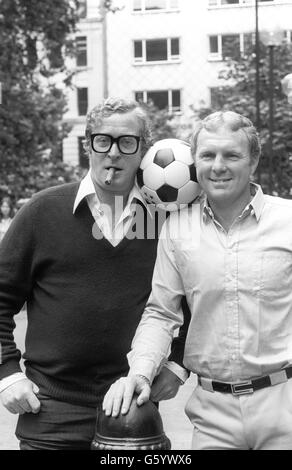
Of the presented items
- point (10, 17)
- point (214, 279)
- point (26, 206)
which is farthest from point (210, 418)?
point (10, 17)

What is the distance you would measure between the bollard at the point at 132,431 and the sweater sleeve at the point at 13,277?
691 millimetres

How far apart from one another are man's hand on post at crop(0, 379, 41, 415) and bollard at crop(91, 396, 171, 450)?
0.51 m

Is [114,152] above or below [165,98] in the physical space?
above

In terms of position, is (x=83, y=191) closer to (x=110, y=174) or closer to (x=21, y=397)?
(x=110, y=174)

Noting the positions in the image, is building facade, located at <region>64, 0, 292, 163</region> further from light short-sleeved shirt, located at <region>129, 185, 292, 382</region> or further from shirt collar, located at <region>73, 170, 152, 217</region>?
light short-sleeved shirt, located at <region>129, 185, 292, 382</region>

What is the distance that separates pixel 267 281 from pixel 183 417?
4.93 m

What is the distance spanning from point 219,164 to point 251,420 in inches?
32.0

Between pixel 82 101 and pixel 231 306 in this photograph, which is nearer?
pixel 231 306

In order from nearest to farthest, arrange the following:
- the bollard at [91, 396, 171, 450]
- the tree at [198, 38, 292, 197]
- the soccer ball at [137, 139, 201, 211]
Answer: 1. the bollard at [91, 396, 171, 450]
2. the soccer ball at [137, 139, 201, 211]
3. the tree at [198, 38, 292, 197]

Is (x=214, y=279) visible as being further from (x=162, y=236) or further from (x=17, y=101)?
(x=17, y=101)

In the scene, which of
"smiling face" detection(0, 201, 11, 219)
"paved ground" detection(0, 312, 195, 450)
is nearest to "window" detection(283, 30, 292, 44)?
"smiling face" detection(0, 201, 11, 219)

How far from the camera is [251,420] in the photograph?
2.86 meters

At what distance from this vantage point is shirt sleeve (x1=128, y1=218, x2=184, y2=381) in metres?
2.97

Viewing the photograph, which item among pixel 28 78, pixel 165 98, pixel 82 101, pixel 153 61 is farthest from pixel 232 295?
pixel 82 101
